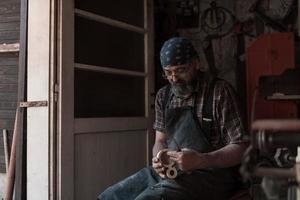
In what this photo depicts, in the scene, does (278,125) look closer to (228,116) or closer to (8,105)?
(228,116)

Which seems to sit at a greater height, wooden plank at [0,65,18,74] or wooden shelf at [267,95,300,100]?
wooden plank at [0,65,18,74]

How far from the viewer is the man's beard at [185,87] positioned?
80.2 inches

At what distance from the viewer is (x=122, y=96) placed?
109 inches

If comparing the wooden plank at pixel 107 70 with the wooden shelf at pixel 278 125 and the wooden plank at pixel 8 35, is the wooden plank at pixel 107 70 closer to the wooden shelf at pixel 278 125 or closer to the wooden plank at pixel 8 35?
the wooden plank at pixel 8 35

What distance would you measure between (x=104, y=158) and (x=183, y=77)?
824mm

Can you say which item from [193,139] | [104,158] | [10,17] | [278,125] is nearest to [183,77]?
[193,139]

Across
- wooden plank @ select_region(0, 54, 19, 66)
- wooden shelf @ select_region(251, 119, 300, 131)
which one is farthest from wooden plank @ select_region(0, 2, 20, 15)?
wooden shelf @ select_region(251, 119, 300, 131)

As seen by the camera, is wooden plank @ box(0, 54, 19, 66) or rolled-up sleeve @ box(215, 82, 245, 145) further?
wooden plank @ box(0, 54, 19, 66)

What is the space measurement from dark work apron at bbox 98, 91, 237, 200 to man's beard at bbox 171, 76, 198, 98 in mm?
61

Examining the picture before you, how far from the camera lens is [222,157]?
72.2 inches

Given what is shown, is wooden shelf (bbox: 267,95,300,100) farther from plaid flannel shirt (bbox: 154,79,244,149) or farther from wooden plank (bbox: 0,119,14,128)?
wooden plank (bbox: 0,119,14,128)

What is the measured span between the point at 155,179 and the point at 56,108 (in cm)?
65

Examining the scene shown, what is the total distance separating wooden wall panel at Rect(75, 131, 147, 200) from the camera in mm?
2367

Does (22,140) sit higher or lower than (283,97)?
lower
